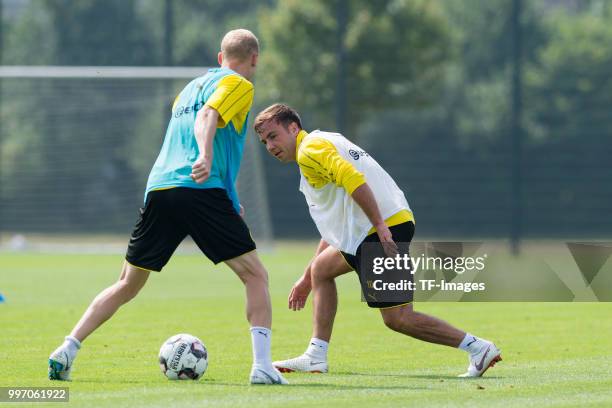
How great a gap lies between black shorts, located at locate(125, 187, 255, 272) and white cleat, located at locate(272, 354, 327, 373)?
1.15m

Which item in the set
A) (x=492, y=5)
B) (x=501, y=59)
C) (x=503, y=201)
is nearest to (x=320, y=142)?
(x=503, y=201)

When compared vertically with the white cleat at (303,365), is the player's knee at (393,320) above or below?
above

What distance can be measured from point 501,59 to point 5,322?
1234 inches

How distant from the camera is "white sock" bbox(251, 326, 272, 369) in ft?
23.9

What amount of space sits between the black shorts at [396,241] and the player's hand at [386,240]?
0.22 meters

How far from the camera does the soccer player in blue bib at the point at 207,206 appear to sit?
729 cm

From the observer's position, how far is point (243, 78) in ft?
24.5

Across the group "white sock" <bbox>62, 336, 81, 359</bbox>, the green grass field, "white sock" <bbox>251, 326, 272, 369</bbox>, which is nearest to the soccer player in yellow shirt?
the green grass field

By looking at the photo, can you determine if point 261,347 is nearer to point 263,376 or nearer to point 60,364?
point 263,376

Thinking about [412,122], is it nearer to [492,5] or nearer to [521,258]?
[521,258]

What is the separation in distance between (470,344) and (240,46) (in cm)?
237

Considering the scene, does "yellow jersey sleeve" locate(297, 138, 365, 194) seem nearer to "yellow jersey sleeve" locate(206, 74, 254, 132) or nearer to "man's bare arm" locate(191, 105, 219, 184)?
"yellow jersey sleeve" locate(206, 74, 254, 132)
